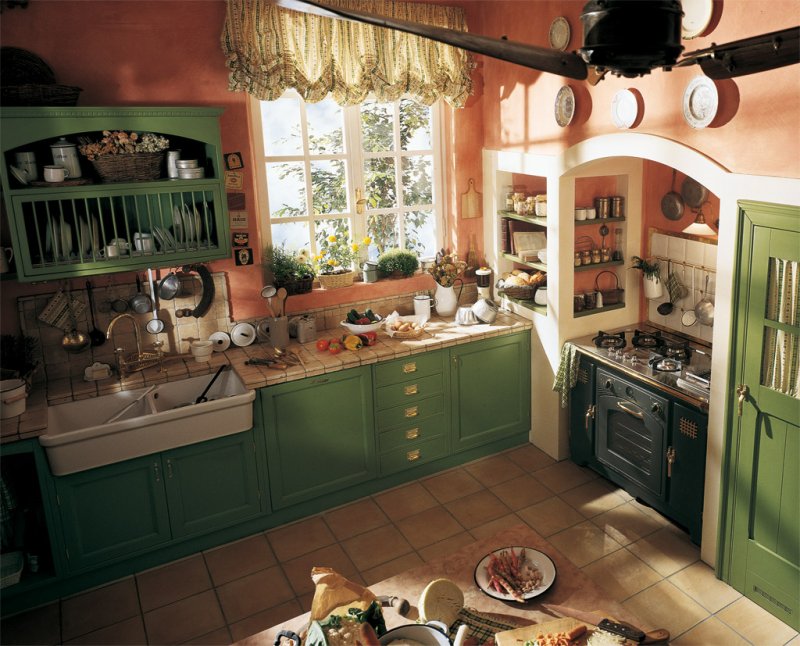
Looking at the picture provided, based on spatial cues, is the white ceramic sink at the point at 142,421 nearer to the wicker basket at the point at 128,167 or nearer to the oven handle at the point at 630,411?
the wicker basket at the point at 128,167

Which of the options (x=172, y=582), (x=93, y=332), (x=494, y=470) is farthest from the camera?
(x=494, y=470)

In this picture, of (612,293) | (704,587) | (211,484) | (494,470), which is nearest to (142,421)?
(211,484)

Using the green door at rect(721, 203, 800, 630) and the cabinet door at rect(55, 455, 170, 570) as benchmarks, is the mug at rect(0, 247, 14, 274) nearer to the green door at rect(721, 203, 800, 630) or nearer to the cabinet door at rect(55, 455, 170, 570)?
the cabinet door at rect(55, 455, 170, 570)

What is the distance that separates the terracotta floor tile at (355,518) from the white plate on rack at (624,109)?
109 inches

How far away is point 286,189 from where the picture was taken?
15.5 feet

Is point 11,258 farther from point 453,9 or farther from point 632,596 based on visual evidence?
point 632,596

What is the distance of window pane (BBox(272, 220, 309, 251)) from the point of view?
4734 mm

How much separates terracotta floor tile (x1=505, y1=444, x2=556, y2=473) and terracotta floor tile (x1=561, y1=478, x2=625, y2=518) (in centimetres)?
37

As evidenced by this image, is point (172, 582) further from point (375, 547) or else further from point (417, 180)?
point (417, 180)

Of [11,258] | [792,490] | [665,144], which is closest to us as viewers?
[792,490]

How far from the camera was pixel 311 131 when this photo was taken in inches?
186

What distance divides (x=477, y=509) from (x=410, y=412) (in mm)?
769

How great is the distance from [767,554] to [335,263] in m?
3.15

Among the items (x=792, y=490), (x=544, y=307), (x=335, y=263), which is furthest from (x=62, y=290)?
(x=792, y=490)
